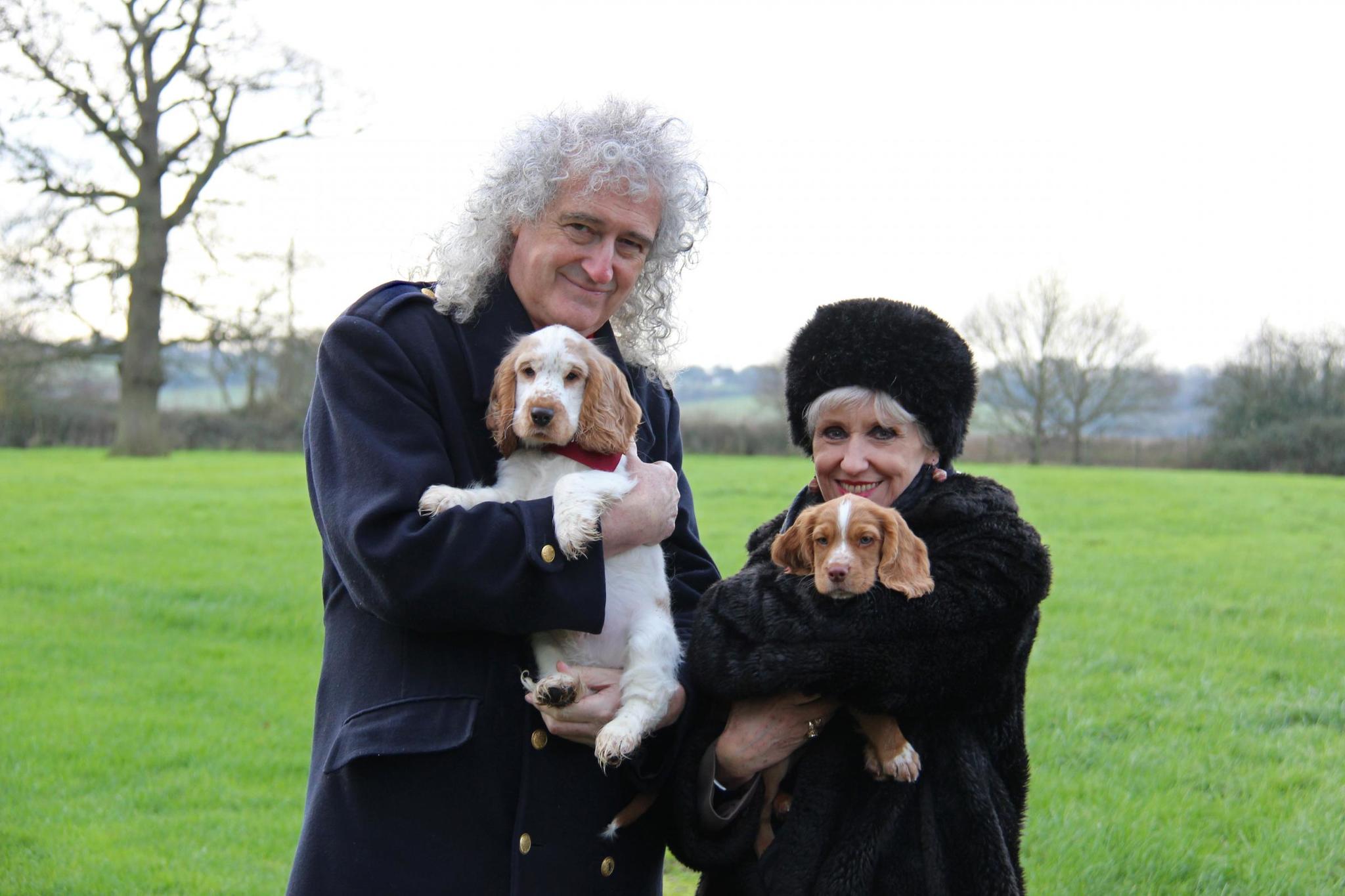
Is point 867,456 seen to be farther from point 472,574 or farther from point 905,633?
point 472,574

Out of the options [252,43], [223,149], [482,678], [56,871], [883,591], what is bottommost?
[56,871]

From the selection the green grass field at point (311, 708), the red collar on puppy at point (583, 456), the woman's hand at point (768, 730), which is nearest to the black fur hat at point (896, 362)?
the red collar on puppy at point (583, 456)

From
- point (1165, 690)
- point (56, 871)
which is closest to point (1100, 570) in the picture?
point (1165, 690)

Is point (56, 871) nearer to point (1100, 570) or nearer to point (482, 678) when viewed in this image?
point (482, 678)

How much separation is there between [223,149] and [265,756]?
34.1 meters

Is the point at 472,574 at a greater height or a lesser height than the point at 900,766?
greater

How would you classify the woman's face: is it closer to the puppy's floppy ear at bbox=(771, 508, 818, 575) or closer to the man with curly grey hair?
the puppy's floppy ear at bbox=(771, 508, 818, 575)

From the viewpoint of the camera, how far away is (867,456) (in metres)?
3.16

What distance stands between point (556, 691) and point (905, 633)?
0.87 meters

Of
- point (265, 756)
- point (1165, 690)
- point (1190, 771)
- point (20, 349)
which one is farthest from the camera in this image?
point (20, 349)

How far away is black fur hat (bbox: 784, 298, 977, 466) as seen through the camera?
10.4ft

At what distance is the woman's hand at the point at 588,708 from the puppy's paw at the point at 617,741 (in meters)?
0.03

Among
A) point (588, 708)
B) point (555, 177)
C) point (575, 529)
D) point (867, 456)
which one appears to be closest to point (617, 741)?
point (588, 708)

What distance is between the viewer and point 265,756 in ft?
25.2
